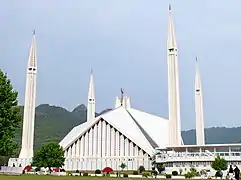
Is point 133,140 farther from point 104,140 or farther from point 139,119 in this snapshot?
point 139,119

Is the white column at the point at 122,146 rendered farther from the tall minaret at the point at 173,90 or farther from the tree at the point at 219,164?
the tree at the point at 219,164

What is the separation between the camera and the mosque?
167 feet

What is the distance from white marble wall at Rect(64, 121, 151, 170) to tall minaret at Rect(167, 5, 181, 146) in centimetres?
593

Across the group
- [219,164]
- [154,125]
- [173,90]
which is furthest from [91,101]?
[219,164]

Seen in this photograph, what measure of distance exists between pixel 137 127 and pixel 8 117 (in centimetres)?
3596

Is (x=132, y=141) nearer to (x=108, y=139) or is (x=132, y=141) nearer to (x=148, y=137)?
(x=108, y=139)

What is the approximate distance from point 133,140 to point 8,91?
29.0 metres

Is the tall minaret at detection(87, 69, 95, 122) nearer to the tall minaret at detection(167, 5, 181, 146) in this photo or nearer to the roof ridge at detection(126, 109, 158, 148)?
the roof ridge at detection(126, 109, 158, 148)

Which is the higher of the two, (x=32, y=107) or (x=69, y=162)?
(x=32, y=107)

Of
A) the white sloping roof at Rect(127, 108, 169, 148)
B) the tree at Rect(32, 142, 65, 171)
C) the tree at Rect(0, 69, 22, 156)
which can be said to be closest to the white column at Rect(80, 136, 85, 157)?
the white sloping roof at Rect(127, 108, 169, 148)

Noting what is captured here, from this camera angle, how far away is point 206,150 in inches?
2041

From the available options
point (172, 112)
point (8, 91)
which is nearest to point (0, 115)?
point (8, 91)

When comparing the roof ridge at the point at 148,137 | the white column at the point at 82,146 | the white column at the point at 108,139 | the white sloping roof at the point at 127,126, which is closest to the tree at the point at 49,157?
the white column at the point at 108,139

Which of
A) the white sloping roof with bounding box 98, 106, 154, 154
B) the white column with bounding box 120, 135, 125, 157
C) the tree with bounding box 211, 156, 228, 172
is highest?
Result: the white sloping roof with bounding box 98, 106, 154, 154
